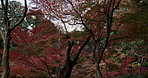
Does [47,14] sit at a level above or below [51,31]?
above

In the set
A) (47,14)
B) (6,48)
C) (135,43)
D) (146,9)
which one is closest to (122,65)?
(135,43)

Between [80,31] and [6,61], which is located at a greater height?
[80,31]

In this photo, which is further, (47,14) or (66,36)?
(47,14)

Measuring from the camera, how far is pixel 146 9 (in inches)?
164

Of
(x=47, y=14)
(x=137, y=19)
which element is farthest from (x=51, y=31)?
(x=137, y=19)

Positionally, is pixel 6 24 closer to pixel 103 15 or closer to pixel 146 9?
pixel 103 15

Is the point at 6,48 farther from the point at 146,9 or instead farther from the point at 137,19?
the point at 146,9

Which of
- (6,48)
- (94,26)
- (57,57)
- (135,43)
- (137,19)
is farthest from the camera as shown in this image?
(135,43)

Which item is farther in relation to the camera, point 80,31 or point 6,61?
point 80,31

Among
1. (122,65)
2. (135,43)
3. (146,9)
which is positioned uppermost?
(146,9)

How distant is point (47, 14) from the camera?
5574mm

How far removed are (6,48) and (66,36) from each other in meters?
2.00

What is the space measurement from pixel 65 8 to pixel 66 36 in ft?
4.20

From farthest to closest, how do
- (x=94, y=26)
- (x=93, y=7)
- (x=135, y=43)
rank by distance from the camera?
(x=135, y=43), (x=94, y=26), (x=93, y=7)
